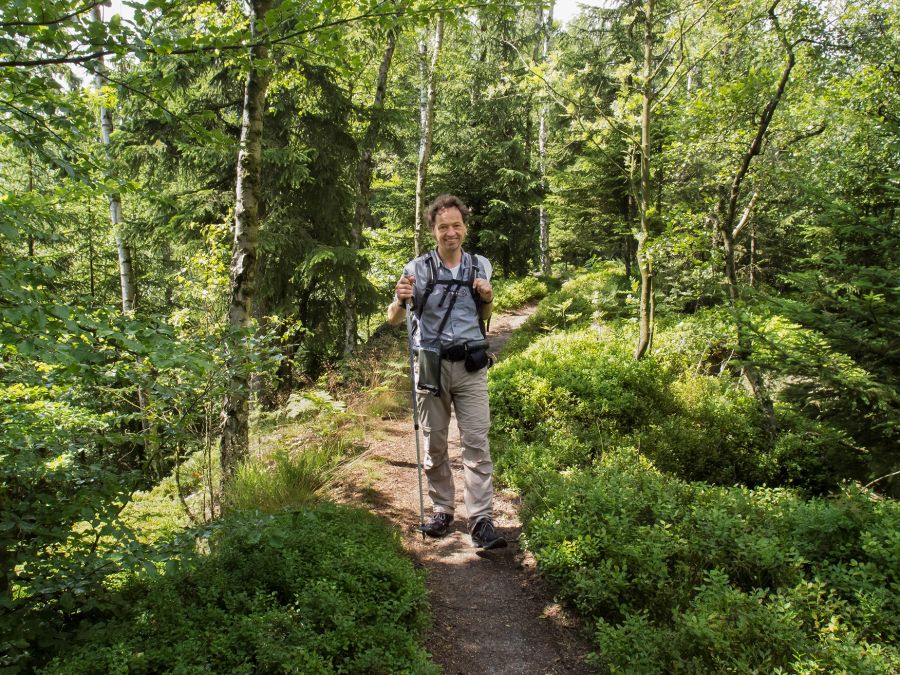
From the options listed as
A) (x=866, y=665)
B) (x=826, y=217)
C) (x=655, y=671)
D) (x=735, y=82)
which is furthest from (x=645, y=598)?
(x=735, y=82)

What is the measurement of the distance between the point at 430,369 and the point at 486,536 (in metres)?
1.52

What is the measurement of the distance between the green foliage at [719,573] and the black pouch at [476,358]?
4.58 ft

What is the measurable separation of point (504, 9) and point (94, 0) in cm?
281

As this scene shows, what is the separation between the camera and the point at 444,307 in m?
4.29

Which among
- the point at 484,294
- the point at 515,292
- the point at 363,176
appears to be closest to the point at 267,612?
the point at 484,294

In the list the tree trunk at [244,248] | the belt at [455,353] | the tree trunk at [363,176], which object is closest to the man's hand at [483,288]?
the belt at [455,353]

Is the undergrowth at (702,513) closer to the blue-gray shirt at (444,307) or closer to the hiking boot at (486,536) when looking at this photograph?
the hiking boot at (486,536)

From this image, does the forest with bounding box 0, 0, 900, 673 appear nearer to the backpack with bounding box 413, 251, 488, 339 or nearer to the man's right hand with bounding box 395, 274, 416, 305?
the man's right hand with bounding box 395, 274, 416, 305

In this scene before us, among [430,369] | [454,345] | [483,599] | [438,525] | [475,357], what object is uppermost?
[454,345]

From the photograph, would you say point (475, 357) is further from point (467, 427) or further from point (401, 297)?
point (401, 297)

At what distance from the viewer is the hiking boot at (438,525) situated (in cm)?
446

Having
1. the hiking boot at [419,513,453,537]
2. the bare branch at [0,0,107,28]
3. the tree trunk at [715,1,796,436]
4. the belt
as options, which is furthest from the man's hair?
the tree trunk at [715,1,796,436]

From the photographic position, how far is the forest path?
3166 mm

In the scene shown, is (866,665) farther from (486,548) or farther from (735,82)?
(735,82)
